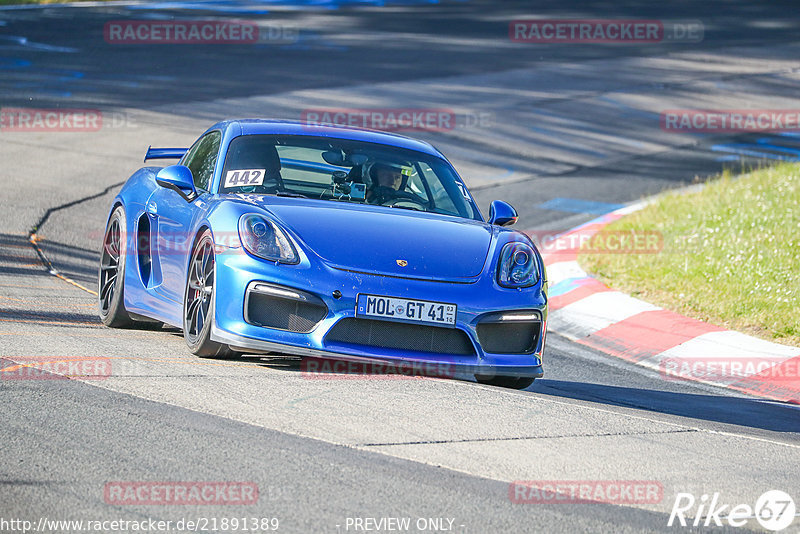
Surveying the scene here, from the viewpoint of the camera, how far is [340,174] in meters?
6.77

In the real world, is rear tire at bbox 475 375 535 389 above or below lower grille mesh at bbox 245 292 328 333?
below

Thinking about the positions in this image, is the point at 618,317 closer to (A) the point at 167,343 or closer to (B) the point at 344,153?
(B) the point at 344,153

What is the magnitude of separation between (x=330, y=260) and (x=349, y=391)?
653 mm

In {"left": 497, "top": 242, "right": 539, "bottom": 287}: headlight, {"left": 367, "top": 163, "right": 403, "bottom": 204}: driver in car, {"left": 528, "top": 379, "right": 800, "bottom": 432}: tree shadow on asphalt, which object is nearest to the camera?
{"left": 497, "top": 242, "right": 539, "bottom": 287}: headlight

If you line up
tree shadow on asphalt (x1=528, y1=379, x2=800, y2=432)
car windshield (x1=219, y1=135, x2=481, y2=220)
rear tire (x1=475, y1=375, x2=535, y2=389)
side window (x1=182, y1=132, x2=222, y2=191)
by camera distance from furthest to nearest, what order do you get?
1. side window (x1=182, y1=132, x2=222, y2=191)
2. car windshield (x1=219, y1=135, x2=481, y2=220)
3. rear tire (x1=475, y1=375, x2=535, y2=389)
4. tree shadow on asphalt (x1=528, y1=379, x2=800, y2=432)

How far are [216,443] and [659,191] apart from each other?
11.0 m

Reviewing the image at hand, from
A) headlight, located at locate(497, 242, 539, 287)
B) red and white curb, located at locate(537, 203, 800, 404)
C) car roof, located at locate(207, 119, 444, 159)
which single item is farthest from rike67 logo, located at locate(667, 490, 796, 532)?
car roof, located at locate(207, 119, 444, 159)

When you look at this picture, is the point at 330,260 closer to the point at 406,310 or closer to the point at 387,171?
the point at 406,310

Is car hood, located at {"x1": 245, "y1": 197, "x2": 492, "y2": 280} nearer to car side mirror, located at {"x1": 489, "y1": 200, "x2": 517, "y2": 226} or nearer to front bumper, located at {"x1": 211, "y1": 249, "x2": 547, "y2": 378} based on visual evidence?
front bumper, located at {"x1": 211, "y1": 249, "x2": 547, "y2": 378}

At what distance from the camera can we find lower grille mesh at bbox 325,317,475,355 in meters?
5.49

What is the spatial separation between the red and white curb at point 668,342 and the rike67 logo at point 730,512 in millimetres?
2843

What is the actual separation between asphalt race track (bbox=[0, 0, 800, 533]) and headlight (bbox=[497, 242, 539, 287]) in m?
0.57

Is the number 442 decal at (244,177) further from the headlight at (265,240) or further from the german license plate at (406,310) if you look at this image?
the german license plate at (406,310)

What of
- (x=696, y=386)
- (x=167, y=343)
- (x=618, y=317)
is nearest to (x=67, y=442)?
(x=167, y=343)
